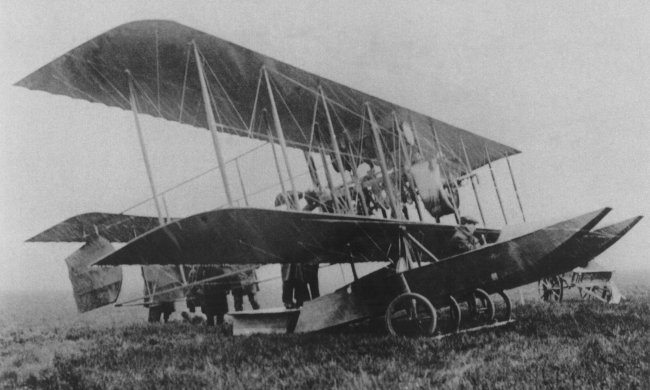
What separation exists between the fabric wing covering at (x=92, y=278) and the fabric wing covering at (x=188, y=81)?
116 inches

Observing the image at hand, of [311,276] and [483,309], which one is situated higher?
[311,276]

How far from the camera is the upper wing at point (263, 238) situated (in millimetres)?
4570

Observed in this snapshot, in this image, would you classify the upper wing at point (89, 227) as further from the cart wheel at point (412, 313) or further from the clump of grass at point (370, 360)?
the cart wheel at point (412, 313)

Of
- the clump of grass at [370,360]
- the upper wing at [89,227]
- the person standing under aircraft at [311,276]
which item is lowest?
the clump of grass at [370,360]

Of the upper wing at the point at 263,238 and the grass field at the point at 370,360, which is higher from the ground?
the upper wing at the point at 263,238

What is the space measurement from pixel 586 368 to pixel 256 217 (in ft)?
10.9

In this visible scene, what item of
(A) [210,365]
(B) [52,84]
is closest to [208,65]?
(B) [52,84]

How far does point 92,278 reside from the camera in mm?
8234

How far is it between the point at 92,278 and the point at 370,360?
6.22 meters

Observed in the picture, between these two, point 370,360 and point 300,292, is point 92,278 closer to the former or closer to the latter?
point 300,292

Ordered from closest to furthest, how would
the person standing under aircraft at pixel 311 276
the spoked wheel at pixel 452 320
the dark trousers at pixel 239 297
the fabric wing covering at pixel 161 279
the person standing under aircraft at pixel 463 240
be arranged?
the spoked wheel at pixel 452 320
the person standing under aircraft at pixel 463 240
the person standing under aircraft at pixel 311 276
the fabric wing covering at pixel 161 279
the dark trousers at pixel 239 297

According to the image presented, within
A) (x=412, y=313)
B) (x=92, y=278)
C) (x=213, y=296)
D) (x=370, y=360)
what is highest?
(x=92, y=278)

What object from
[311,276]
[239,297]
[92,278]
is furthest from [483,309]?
[92,278]

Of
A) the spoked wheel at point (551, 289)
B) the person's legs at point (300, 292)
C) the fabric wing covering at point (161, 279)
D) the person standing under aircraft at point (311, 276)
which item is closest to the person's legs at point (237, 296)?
the fabric wing covering at point (161, 279)
